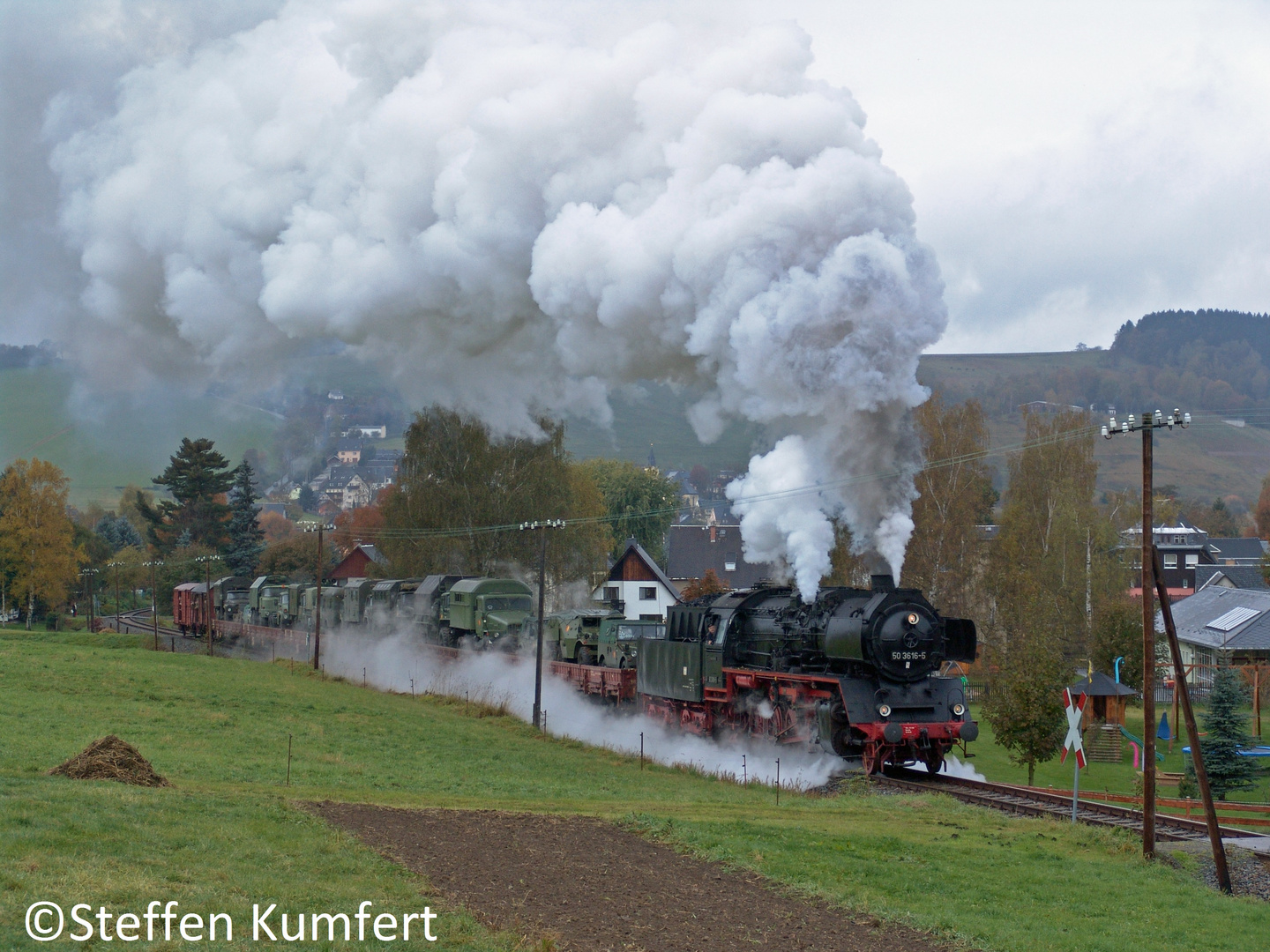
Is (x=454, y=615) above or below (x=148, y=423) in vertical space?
below

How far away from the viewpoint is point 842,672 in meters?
20.0

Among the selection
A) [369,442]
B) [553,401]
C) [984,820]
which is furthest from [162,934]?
[369,442]

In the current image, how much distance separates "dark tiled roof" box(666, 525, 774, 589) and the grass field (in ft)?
164

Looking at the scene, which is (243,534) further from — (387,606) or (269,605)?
(387,606)

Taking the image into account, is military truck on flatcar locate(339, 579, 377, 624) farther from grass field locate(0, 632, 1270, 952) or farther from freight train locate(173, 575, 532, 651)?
grass field locate(0, 632, 1270, 952)

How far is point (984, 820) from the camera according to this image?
16.1 metres

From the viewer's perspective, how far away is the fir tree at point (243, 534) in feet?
260

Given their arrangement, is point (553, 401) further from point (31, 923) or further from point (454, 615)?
point (31, 923)

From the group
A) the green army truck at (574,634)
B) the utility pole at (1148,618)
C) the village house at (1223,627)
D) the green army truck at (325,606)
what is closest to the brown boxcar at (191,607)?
the green army truck at (325,606)

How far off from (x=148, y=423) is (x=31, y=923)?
369 ft

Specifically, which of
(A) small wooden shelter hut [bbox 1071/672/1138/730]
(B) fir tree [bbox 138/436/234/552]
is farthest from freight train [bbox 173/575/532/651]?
(A) small wooden shelter hut [bbox 1071/672/1138/730]

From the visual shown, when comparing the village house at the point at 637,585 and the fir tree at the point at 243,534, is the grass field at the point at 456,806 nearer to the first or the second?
the village house at the point at 637,585

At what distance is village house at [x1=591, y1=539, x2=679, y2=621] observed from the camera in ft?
220

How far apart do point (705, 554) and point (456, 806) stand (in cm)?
6135
